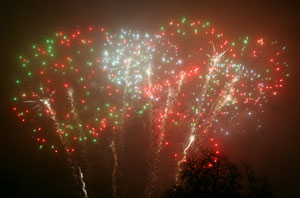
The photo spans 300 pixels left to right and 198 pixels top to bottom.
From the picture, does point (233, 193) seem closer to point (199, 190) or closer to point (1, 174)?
Result: point (199, 190)

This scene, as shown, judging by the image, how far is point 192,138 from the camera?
21.5 meters

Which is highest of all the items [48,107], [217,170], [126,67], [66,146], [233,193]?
[126,67]

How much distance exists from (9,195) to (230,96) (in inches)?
832

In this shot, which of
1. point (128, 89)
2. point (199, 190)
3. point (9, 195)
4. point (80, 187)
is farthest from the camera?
point (9, 195)

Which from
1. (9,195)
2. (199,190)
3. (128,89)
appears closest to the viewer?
(199,190)

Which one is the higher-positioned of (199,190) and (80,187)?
(80,187)

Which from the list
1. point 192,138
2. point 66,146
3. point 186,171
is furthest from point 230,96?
point 66,146

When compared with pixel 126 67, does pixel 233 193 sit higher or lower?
lower

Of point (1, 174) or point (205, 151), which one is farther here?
point (1, 174)

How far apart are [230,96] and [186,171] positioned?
583 cm

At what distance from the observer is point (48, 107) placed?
20.3 meters

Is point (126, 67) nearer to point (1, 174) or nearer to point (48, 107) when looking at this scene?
point (48, 107)

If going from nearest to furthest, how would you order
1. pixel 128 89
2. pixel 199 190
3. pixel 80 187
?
pixel 199 190
pixel 128 89
pixel 80 187

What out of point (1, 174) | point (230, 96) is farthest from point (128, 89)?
point (1, 174)
